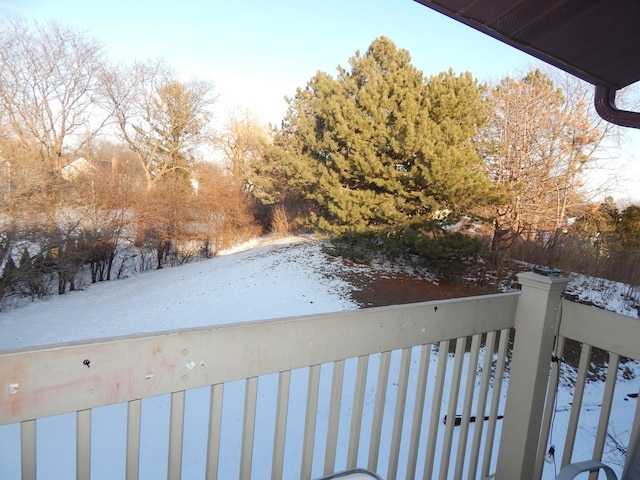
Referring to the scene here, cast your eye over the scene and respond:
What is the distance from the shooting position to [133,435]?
0.91 metres

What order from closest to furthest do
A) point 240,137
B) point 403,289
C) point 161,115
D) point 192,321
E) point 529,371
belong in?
point 529,371, point 192,321, point 403,289, point 161,115, point 240,137

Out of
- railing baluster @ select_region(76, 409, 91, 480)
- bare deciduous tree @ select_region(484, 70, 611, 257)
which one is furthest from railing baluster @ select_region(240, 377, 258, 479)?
bare deciduous tree @ select_region(484, 70, 611, 257)

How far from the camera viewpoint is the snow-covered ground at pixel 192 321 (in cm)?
320

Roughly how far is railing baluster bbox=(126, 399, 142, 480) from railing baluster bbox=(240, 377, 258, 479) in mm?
274

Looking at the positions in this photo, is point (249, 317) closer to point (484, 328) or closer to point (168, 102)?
point (484, 328)

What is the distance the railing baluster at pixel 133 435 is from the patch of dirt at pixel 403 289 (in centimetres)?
724

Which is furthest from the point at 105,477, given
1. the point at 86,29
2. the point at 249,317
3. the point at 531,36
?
the point at 86,29

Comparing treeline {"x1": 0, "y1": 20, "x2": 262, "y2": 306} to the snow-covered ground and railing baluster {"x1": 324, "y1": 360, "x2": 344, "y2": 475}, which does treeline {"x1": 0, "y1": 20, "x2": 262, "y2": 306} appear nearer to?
the snow-covered ground

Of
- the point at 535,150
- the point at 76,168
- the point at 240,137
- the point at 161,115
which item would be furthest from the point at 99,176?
the point at 535,150

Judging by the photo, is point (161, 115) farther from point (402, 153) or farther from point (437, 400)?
point (437, 400)

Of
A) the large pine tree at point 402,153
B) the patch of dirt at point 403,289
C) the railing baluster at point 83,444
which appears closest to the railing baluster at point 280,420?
the railing baluster at point 83,444

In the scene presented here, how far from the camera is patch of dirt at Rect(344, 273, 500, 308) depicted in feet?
27.7

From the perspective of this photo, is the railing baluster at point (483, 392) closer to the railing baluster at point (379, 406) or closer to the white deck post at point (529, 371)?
the white deck post at point (529, 371)

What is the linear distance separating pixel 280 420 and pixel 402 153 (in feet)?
30.7
